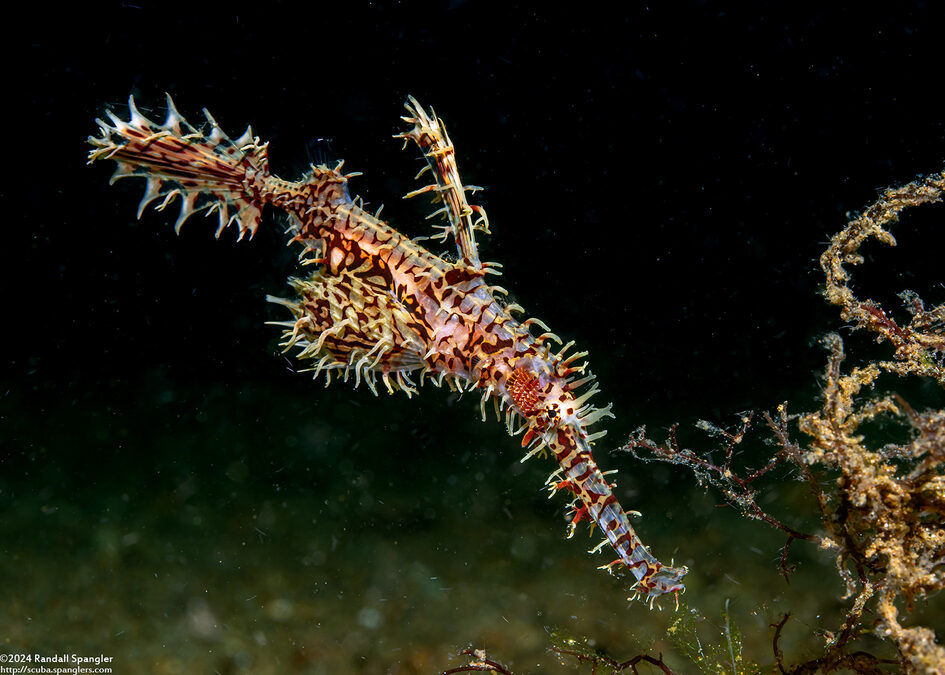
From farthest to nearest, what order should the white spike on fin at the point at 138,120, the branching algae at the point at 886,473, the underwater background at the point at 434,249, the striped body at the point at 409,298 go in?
1. the underwater background at the point at 434,249
2. the white spike on fin at the point at 138,120
3. the striped body at the point at 409,298
4. the branching algae at the point at 886,473

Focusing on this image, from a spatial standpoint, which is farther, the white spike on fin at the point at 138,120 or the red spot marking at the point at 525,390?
the white spike on fin at the point at 138,120

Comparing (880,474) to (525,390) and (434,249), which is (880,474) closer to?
(525,390)

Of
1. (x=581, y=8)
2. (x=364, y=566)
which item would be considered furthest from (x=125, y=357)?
(x=581, y=8)

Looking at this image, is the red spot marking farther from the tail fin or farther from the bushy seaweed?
the tail fin

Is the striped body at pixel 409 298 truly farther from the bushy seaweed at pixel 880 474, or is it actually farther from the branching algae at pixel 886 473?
the branching algae at pixel 886 473

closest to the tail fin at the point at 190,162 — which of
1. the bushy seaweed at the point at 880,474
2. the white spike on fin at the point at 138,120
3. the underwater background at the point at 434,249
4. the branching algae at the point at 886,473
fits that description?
the white spike on fin at the point at 138,120

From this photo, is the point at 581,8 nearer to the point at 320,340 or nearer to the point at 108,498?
the point at 320,340

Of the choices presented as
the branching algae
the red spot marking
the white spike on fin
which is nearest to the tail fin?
the white spike on fin
